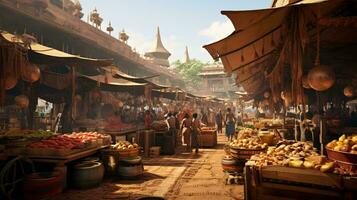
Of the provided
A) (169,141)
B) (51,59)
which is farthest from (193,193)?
(51,59)

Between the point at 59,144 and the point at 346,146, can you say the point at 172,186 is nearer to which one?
Answer: the point at 59,144

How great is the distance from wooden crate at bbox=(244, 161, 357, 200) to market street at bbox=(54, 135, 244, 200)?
5.02 feet

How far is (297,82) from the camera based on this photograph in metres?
4.64

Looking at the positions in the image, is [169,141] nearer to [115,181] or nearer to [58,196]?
[115,181]

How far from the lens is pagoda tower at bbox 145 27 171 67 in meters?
42.0

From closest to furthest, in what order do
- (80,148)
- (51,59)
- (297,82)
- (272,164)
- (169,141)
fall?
(272,164) < (297,82) < (80,148) < (51,59) < (169,141)

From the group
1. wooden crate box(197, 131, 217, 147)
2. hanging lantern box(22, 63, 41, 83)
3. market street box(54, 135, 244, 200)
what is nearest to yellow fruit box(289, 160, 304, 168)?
market street box(54, 135, 244, 200)

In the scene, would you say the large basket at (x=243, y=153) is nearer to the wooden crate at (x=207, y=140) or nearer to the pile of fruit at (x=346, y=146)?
the pile of fruit at (x=346, y=146)

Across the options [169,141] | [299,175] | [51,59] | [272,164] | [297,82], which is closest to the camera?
[299,175]

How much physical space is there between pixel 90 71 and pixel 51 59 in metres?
4.23

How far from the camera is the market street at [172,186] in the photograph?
5738mm

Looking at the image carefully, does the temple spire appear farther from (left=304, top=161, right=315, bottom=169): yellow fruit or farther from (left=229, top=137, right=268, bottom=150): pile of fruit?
(left=304, top=161, right=315, bottom=169): yellow fruit

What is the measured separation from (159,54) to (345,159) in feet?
131

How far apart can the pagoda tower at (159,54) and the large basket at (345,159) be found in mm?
38713
